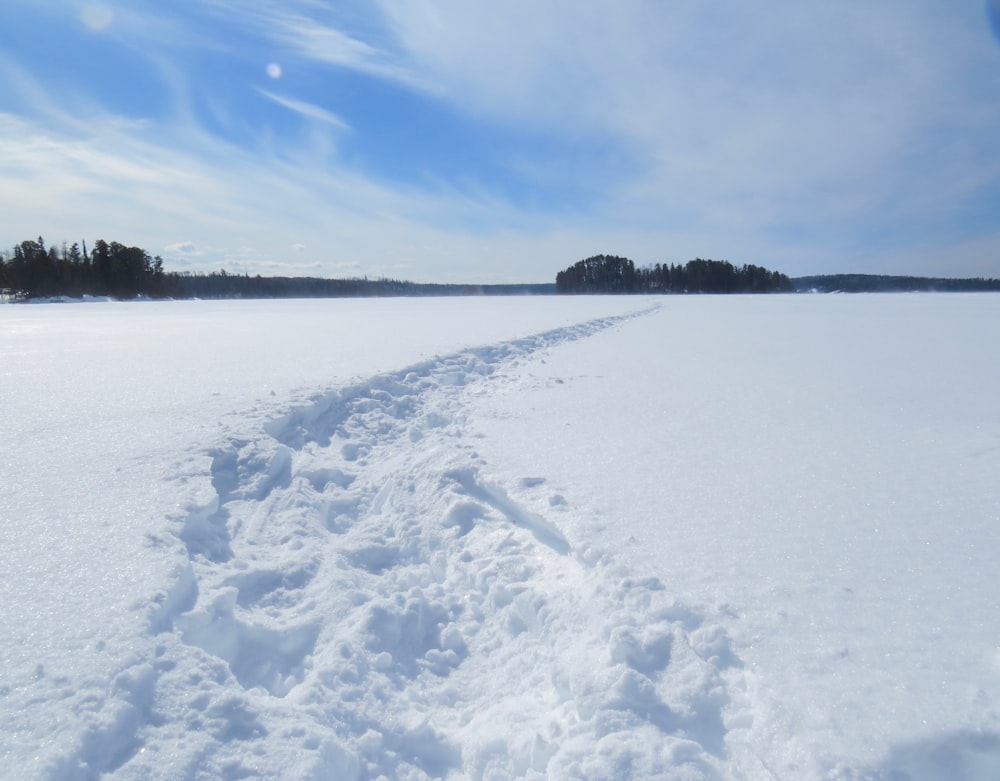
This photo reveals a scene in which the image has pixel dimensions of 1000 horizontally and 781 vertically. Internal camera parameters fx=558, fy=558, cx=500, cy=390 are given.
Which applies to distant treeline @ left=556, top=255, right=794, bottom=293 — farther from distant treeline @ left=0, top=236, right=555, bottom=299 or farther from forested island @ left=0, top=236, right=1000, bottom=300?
distant treeline @ left=0, top=236, right=555, bottom=299

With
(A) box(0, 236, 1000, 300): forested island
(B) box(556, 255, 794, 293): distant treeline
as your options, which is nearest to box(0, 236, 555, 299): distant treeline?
(A) box(0, 236, 1000, 300): forested island

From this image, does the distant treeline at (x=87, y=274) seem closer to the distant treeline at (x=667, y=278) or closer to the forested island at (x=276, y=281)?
the forested island at (x=276, y=281)

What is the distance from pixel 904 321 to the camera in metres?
21.3

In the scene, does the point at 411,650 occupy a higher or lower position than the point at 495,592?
lower

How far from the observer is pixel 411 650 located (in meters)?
3.16

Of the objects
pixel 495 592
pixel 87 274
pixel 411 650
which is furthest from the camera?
pixel 87 274

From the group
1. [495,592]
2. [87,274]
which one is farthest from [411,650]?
[87,274]

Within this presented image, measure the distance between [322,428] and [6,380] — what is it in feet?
17.4

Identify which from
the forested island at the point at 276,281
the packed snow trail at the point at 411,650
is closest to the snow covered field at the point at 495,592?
the packed snow trail at the point at 411,650

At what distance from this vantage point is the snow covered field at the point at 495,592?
225cm

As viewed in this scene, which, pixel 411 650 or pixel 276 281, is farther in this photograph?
pixel 276 281

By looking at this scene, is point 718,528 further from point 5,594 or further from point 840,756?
point 5,594

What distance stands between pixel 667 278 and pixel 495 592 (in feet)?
327

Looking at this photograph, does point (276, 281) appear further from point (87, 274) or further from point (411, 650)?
point (411, 650)
